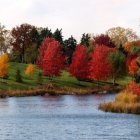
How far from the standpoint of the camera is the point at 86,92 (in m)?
131

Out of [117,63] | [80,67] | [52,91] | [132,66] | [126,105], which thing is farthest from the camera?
[80,67]

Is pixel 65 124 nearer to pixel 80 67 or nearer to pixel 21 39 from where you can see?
pixel 80 67

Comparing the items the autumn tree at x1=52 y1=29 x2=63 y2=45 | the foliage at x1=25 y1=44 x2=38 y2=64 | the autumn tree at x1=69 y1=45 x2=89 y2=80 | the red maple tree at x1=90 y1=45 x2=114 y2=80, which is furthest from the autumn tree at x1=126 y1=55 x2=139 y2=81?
the autumn tree at x1=52 y1=29 x2=63 y2=45

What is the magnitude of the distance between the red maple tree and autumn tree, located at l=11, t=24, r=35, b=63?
42816mm

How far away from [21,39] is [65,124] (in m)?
122

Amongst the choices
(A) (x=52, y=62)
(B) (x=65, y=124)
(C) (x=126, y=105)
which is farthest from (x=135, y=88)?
(A) (x=52, y=62)

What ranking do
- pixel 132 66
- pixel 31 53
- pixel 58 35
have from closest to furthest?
1. pixel 132 66
2. pixel 31 53
3. pixel 58 35

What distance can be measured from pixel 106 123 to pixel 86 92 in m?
63.7

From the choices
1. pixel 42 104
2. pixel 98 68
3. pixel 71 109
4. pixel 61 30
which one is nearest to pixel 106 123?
pixel 71 109

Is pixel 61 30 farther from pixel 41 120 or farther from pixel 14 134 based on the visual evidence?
pixel 14 134

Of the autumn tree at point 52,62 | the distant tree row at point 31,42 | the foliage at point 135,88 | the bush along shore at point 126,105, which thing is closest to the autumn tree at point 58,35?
the distant tree row at point 31,42

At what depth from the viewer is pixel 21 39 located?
18775 centimetres

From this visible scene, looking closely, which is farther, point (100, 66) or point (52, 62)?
point (52, 62)

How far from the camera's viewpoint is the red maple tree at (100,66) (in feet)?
479
